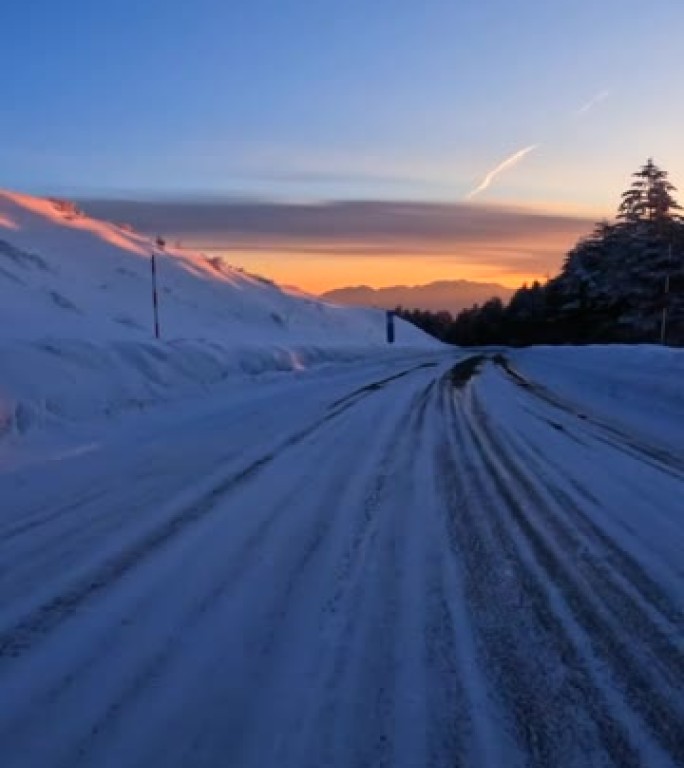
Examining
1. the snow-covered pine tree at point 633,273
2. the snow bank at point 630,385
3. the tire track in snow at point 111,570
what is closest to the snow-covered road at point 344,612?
the tire track in snow at point 111,570

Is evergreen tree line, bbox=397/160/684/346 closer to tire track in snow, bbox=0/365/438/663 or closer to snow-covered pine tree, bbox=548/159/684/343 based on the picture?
snow-covered pine tree, bbox=548/159/684/343

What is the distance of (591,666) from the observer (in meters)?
4.47

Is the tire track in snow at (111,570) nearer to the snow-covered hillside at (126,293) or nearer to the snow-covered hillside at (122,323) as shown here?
the snow-covered hillside at (122,323)

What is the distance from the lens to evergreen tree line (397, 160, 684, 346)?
181 ft

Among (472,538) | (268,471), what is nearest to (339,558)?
(472,538)

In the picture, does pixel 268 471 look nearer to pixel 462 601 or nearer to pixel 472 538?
pixel 472 538

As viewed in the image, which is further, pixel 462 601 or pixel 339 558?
pixel 339 558

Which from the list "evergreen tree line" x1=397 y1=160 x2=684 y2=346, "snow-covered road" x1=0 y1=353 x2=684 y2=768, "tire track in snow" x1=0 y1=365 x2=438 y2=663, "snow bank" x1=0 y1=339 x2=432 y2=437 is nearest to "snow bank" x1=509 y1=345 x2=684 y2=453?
"snow-covered road" x1=0 y1=353 x2=684 y2=768

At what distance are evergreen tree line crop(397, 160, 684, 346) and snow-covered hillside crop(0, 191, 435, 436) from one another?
1311cm

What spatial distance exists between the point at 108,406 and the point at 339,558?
11.0m

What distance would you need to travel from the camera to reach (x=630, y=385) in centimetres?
2173

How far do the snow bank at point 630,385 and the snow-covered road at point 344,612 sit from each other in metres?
4.58

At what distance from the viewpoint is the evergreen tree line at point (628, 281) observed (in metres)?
55.2

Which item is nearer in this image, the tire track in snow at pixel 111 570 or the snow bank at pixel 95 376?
the tire track in snow at pixel 111 570
